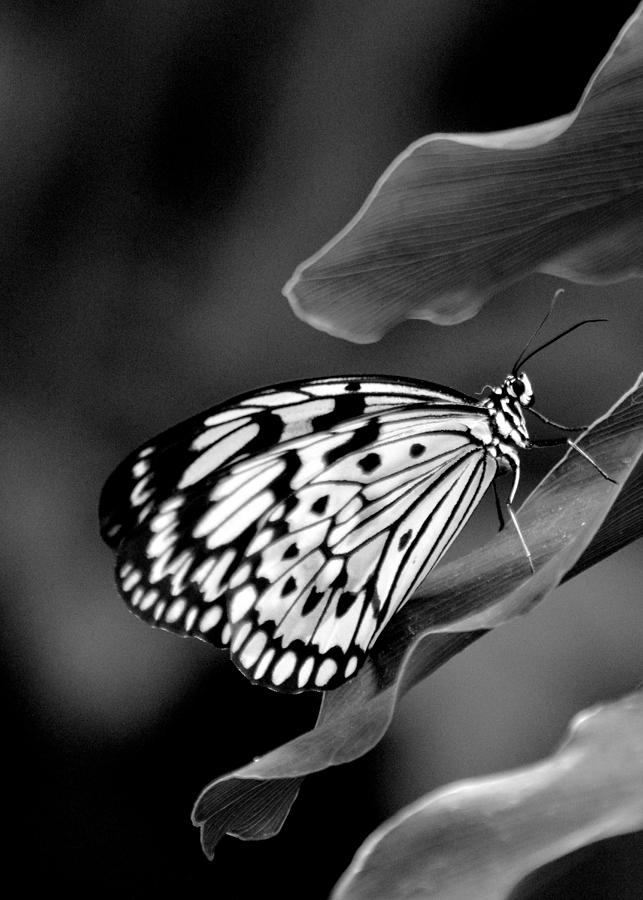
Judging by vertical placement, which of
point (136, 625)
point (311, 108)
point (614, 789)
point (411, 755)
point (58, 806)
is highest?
point (311, 108)

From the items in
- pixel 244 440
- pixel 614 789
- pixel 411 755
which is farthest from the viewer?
pixel 411 755

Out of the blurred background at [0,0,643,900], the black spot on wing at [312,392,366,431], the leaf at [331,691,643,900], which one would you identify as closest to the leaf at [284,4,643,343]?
the black spot on wing at [312,392,366,431]

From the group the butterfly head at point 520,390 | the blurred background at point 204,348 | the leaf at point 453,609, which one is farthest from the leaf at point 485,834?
the blurred background at point 204,348

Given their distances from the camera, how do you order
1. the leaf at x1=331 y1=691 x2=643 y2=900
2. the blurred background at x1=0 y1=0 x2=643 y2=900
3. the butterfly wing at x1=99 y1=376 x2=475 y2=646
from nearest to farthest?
the leaf at x1=331 y1=691 x2=643 y2=900 < the butterfly wing at x1=99 y1=376 x2=475 y2=646 < the blurred background at x1=0 y1=0 x2=643 y2=900

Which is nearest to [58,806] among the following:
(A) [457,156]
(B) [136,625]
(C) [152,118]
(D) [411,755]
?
(B) [136,625]

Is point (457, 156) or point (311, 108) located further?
point (311, 108)

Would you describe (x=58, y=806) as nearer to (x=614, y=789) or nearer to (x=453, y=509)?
(x=453, y=509)

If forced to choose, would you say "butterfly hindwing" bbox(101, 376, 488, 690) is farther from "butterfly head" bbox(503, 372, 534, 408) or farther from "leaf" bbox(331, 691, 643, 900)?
"leaf" bbox(331, 691, 643, 900)

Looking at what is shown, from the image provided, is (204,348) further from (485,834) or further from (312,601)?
(485,834)
